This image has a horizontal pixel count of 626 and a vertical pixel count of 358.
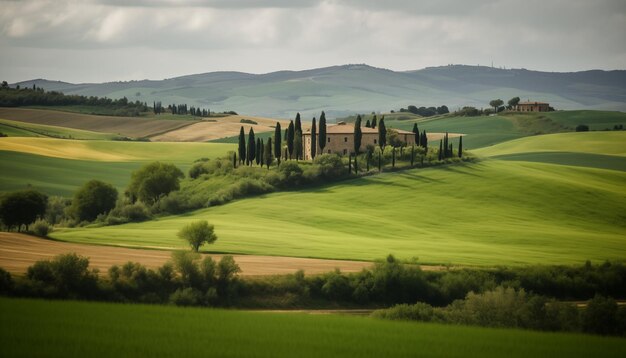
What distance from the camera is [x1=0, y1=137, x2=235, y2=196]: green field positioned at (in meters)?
106

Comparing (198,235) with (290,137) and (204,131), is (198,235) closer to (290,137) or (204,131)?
(290,137)

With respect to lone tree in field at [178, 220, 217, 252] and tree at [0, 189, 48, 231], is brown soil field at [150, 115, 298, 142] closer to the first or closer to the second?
tree at [0, 189, 48, 231]

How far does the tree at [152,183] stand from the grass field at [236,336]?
64017 mm

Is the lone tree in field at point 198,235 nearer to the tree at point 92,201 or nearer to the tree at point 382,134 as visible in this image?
the tree at point 92,201

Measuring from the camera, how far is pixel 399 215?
94125 mm

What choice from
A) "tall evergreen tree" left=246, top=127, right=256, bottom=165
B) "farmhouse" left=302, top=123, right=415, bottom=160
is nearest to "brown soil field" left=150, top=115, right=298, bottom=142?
"farmhouse" left=302, top=123, right=415, bottom=160

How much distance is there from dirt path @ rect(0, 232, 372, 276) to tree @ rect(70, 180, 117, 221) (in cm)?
2456

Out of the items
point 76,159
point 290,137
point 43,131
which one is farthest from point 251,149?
point 43,131

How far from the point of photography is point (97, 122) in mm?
182875

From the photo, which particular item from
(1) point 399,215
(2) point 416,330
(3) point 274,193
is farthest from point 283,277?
(3) point 274,193

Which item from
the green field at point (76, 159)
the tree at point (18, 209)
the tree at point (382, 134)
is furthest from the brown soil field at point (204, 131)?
the tree at point (18, 209)

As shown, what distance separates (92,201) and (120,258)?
1427 inches

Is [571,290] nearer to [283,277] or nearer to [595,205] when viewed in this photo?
[283,277]

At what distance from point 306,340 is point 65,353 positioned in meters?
8.88
